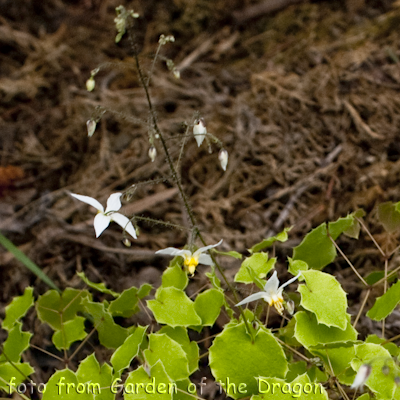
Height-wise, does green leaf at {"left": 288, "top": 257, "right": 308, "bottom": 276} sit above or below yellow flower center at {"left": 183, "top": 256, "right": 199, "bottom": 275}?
below

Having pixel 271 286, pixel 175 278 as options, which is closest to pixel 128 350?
pixel 175 278

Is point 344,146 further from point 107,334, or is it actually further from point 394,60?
point 107,334

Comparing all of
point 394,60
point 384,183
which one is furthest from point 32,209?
point 394,60

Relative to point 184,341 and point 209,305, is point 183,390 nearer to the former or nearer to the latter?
point 184,341

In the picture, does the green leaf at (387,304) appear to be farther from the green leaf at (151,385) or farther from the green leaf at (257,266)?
the green leaf at (151,385)

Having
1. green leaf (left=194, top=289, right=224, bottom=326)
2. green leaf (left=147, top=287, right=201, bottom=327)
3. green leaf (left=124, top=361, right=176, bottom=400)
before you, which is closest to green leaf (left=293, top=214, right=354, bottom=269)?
green leaf (left=194, top=289, right=224, bottom=326)

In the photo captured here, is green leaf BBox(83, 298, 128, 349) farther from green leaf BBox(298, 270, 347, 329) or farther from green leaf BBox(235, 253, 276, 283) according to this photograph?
green leaf BBox(298, 270, 347, 329)

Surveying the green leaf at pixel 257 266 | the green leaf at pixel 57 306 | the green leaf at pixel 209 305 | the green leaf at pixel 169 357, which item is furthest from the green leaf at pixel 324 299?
the green leaf at pixel 57 306
